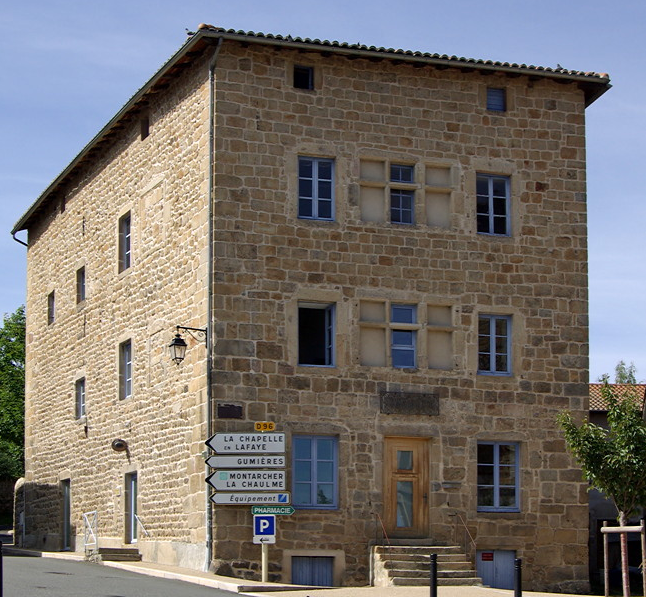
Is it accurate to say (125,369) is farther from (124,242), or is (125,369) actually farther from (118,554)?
(118,554)

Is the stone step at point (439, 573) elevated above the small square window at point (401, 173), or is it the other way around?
the small square window at point (401, 173)

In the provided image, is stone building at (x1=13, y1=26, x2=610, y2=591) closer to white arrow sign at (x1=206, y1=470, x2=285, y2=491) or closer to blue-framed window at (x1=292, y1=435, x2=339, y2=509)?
blue-framed window at (x1=292, y1=435, x2=339, y2=509)

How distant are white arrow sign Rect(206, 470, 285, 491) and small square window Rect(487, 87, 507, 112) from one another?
314 inches

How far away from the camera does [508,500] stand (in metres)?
24.0

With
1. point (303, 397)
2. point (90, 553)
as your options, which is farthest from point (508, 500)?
point (90, 553)

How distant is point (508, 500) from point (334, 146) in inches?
272

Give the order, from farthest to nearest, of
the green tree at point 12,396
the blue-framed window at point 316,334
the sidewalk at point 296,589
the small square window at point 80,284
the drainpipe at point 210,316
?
the green tree at point 12,396 → the small square window at point 80,284 → the blue-framed window at point 316,334 → the drainpipe at point 210,316 → the sidewalk at point 296,589

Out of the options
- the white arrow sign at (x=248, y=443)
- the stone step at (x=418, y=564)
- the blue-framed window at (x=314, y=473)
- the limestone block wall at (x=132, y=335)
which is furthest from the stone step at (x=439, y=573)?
the limestone block wall at (x=132, y=335)

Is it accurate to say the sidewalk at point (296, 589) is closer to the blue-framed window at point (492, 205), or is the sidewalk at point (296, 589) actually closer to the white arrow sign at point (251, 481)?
the white arrow sign at point (251, 481)

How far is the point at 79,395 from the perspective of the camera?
1224 inches

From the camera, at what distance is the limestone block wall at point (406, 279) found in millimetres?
22812

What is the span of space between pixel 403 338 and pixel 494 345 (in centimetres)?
172

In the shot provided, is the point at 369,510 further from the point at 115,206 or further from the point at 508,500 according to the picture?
the point at 115,206

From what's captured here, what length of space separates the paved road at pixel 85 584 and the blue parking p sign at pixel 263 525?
56.0 inches
